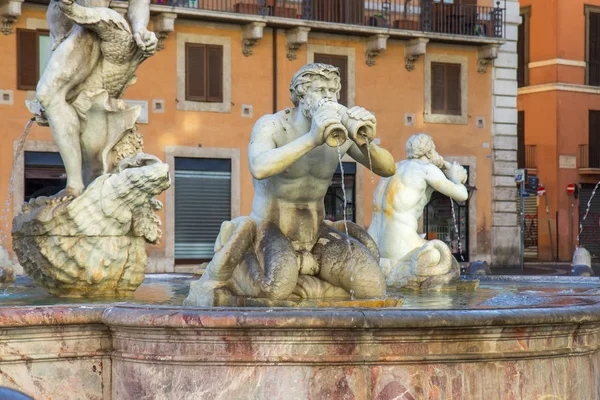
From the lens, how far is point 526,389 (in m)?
5.34

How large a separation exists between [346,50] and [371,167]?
23075 mm

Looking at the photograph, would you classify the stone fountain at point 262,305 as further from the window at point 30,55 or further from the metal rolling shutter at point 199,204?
the metal rolling shutter at point 199,204

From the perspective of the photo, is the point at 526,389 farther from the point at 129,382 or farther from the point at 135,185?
the point at 135,185

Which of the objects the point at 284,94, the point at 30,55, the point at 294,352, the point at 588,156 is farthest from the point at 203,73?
the point at 294,352

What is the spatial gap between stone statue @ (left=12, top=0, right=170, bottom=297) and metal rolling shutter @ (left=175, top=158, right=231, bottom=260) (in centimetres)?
1888

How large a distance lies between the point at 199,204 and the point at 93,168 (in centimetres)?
1938

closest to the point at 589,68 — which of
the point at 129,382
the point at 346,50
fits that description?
the point at 346,50

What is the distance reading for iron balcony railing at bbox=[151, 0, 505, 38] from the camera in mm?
27875

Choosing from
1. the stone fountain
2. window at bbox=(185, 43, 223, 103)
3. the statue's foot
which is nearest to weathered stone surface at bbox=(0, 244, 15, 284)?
the stone fountain

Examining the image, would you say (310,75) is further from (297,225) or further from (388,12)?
(388,12)

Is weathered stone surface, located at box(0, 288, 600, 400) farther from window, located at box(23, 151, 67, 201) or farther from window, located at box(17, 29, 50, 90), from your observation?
window, located at box(17, 29, 50, 90)

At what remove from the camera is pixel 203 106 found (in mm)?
27297

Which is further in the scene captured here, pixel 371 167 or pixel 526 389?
pixel 371 167

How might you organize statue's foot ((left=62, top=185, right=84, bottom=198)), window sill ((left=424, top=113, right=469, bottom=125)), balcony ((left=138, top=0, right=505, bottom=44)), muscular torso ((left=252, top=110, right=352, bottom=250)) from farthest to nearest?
window sill ((left=424, top=113, right=469, bottom=125)) < balcony ((left=138, top=0, right=505, bottom=44)) < statue's foot ((left=62, top=185, right=84, bottom=198)) < muscular torso ((left=252, top=110, right=352, bottom=250))
